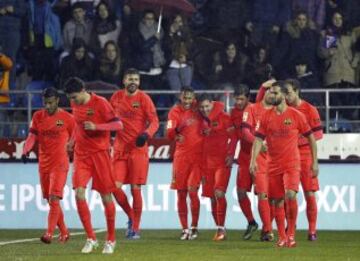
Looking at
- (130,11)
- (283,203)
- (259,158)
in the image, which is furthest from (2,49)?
(283,203)

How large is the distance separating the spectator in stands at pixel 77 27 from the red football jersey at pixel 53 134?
21.8ft

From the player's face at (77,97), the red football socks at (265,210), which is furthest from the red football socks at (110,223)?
the red football socks at (265,210)

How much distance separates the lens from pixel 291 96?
60.0ft

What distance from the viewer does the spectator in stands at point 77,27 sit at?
79.6ft

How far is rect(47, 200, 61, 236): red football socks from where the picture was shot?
16781mm

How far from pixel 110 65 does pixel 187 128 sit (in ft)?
14.6

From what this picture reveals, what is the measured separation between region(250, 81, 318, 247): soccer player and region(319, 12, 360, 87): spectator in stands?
6902 mm

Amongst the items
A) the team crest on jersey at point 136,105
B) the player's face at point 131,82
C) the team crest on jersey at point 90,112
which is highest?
the player's face at point 131,82

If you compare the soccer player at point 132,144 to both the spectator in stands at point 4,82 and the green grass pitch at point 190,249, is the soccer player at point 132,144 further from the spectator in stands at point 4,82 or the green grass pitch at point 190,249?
the spectator in stands at point 4,82

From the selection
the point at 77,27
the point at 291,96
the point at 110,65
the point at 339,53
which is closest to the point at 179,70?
the point at 110,65

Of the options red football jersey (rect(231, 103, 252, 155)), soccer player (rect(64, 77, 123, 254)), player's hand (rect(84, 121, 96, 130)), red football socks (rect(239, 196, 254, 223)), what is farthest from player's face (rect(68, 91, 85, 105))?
red football socks (rect(239, 196, 254, 223))

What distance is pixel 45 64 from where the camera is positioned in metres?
24.4

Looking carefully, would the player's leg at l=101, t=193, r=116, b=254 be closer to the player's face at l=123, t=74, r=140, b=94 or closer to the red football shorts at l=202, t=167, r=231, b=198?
the player's face at l=123, t=74, r=140, b=94

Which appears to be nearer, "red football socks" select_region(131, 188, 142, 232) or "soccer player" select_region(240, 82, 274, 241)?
"soccer player" select_region(240, 82, 274, 241)
